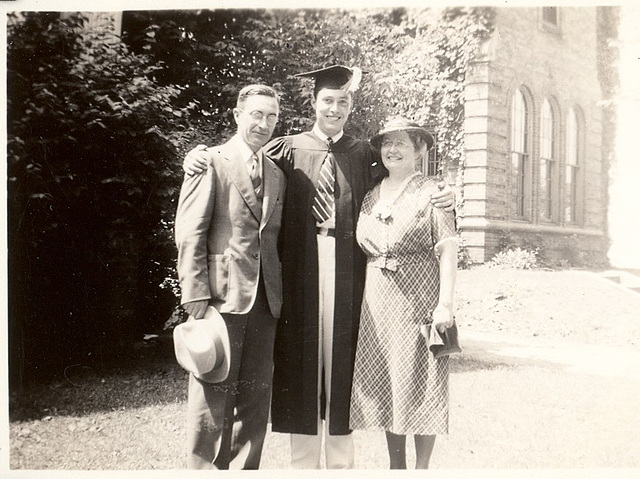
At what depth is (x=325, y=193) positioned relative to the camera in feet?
10.4

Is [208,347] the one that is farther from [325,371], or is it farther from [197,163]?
Answer: [197,163]

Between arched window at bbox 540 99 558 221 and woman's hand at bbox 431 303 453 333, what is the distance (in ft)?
7.11

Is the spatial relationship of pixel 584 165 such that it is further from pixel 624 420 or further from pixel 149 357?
pixel 149 357

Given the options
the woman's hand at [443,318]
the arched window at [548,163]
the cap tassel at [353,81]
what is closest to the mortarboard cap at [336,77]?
the cap tassel at [353,81]

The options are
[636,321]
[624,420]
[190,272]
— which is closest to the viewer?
[190,272]

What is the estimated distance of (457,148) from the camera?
464 centimetres

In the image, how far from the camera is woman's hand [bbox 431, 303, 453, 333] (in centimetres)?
290

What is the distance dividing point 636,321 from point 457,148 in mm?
1921

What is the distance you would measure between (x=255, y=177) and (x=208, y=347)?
3.06 feet

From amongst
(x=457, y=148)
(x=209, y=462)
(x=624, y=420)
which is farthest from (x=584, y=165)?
(x=209, y=462)

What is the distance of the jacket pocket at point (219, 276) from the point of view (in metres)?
2.85

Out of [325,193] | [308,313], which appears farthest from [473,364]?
[325,193]

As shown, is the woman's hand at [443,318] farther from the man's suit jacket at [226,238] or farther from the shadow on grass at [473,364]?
the shadow on grass at [473,364]

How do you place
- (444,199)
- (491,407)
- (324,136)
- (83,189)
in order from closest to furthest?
1. (444,199)
2. (324,136)
3. (83,189)
4. (491,407)
